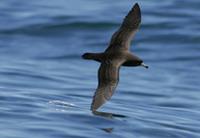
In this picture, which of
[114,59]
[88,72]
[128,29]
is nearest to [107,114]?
[128,29]

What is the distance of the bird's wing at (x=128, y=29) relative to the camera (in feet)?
44.1

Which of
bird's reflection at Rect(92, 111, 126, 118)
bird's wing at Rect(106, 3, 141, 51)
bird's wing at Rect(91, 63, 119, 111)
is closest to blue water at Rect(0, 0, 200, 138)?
bird's reflection at Rect(92, 111, 126, 118)

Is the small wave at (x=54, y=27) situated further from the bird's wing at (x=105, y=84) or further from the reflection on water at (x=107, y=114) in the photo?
the bird's wing at (x=105, y=84)

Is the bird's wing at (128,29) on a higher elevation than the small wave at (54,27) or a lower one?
higher

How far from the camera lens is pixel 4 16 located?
2409 cm

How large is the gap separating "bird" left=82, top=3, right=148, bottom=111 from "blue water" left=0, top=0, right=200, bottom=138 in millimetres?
1581

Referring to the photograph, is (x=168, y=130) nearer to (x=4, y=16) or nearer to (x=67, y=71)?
(x=67, y=71)

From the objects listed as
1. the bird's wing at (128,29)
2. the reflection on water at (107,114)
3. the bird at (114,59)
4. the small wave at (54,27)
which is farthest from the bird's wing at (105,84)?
the small wave at (54,27)

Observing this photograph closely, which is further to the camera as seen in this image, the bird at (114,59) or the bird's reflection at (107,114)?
the bird's reflection at (107,114)

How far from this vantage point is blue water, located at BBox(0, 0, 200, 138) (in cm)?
1486

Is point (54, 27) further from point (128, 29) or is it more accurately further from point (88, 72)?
point (128, 29)

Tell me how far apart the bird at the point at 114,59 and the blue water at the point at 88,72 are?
1581mm

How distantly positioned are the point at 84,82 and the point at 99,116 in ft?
13.7

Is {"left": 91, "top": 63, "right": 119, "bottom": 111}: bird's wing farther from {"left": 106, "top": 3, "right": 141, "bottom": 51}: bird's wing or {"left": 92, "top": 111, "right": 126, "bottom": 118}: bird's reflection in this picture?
{"left": 92, "top": 111, "right": 126, "bottom": 118}: bird's reflection
